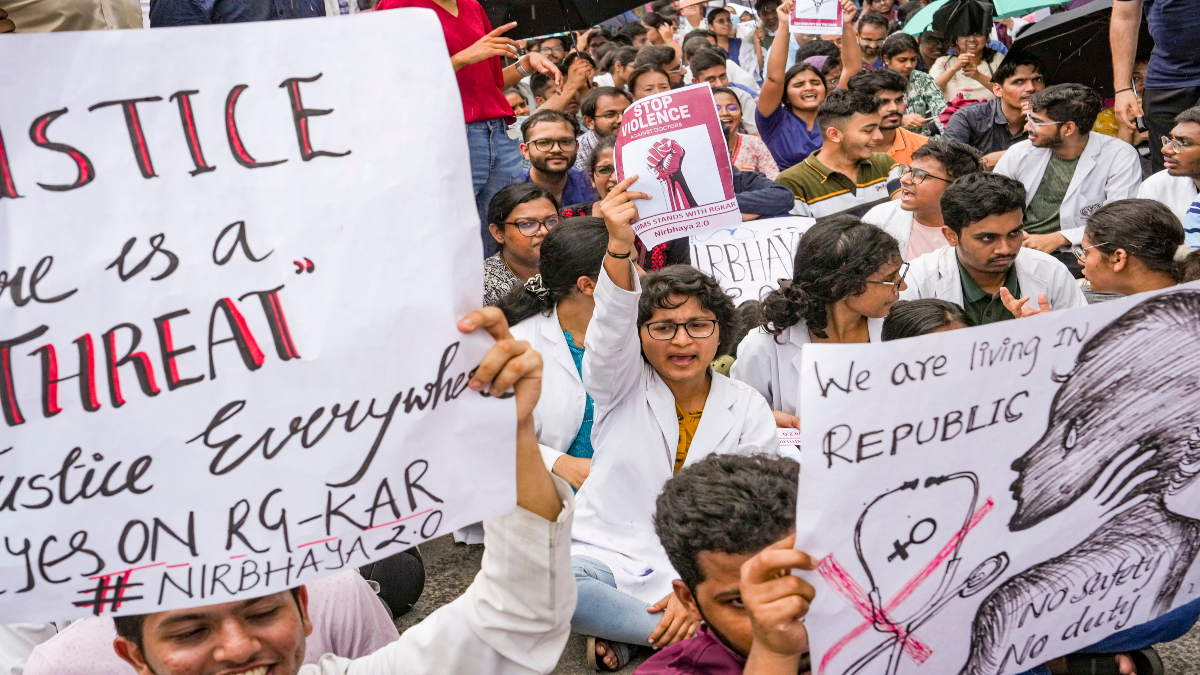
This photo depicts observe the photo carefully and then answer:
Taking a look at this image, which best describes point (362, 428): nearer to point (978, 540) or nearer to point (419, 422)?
point (419, 422)

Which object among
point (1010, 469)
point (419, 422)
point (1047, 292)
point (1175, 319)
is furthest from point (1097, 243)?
point (419, 422)

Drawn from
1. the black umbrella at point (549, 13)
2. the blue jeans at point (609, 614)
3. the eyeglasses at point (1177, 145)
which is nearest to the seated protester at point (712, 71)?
the black umbrella at point (549, 13)

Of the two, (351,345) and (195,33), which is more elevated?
(195,33)

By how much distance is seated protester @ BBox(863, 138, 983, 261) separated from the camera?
A: 517 centimetres

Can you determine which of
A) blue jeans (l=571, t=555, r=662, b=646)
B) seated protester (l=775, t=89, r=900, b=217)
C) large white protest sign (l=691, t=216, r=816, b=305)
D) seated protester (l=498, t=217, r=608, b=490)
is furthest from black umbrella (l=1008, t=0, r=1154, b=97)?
blue jeans (l=571, t=555, r=662, b=646)

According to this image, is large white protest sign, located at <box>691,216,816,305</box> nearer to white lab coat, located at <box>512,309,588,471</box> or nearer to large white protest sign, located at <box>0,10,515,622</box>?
white lab coat, located at <box>512,309,588,471</box>

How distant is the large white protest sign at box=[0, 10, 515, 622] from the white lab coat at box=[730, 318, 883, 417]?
2.54 m

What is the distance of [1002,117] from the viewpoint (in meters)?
7.26

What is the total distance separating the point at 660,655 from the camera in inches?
81.4

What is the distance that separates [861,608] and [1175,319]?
0.74m

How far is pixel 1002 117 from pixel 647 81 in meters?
2.35

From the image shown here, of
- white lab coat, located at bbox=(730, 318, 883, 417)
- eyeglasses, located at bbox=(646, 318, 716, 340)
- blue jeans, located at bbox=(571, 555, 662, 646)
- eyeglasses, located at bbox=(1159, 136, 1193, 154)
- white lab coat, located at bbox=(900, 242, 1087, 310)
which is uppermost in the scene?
eyeglasses, located at bbox=(1159, 136, 1193, 154)

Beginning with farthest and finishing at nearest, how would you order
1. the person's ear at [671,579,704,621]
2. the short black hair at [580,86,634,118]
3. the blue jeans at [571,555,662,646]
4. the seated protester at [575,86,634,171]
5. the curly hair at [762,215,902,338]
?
the short black hair at [580,86,634,118] → the seated protester at [575,86,634,171] → the curly hair at [762,215,902,338] → the blue jeans at [571,555,662,646] → the person's ear at [671,579,704,621]

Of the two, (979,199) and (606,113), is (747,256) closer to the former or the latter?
Answer: (979,199)
